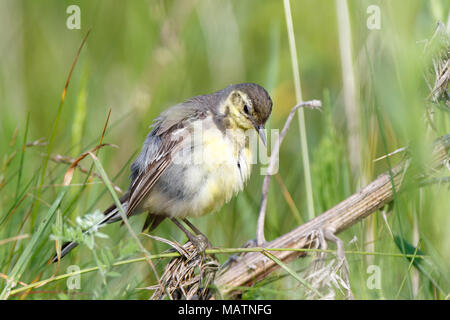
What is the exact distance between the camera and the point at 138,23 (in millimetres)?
4551

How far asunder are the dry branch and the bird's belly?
18.9 inches

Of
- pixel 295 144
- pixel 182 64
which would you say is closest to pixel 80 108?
pixel 182 64

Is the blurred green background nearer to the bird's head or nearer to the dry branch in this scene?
the dry branch

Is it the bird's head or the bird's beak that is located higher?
A: the bird's head

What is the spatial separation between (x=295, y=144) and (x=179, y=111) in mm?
1729

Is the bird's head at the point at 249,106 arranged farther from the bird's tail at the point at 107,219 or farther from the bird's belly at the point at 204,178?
the bird's tail at the point at 107,219

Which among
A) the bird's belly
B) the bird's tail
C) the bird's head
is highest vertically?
the bird's head

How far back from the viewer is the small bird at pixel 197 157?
9.23ft

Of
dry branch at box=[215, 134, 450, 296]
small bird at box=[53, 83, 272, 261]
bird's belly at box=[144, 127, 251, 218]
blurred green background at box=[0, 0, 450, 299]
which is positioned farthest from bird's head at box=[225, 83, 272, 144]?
dry branch at box=[215, 134, 450, 296]

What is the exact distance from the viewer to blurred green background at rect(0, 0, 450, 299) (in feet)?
7.47

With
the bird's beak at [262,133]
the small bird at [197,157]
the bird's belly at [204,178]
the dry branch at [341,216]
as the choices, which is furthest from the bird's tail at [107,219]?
the bird's beak at [262,133]

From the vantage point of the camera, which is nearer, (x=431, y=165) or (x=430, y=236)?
(x=431, y=165)
